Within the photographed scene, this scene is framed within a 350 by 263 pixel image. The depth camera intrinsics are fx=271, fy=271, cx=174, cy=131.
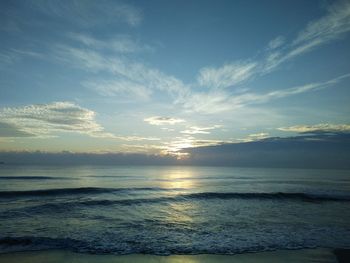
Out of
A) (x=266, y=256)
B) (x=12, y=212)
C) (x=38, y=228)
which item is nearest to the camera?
(x=266, y=256)

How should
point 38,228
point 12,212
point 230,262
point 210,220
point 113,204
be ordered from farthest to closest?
point 113,204, point 12,212, point 210,220, point 38,228, point 230,262

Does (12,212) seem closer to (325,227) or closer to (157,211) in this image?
(157,211)

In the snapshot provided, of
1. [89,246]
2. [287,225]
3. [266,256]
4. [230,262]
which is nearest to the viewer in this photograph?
[230,262]

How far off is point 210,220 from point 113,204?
1126 centimetres

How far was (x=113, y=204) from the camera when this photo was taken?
25.7 m

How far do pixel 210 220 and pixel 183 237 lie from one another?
4916mm

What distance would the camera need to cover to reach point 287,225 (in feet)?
54.1

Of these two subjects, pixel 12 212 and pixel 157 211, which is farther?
pixel 157 211

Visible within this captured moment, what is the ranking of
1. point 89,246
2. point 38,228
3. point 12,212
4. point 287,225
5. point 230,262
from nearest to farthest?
point 230,262, point 89,246, point 38,228, point 287,225, point 12,212

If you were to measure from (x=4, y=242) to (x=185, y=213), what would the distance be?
12389 mm

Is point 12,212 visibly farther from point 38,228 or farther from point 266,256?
point 266,256

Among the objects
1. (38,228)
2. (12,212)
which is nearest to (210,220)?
(38,228)

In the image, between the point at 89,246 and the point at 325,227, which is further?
the point at 325,227

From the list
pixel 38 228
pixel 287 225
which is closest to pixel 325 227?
pixel 287 225
